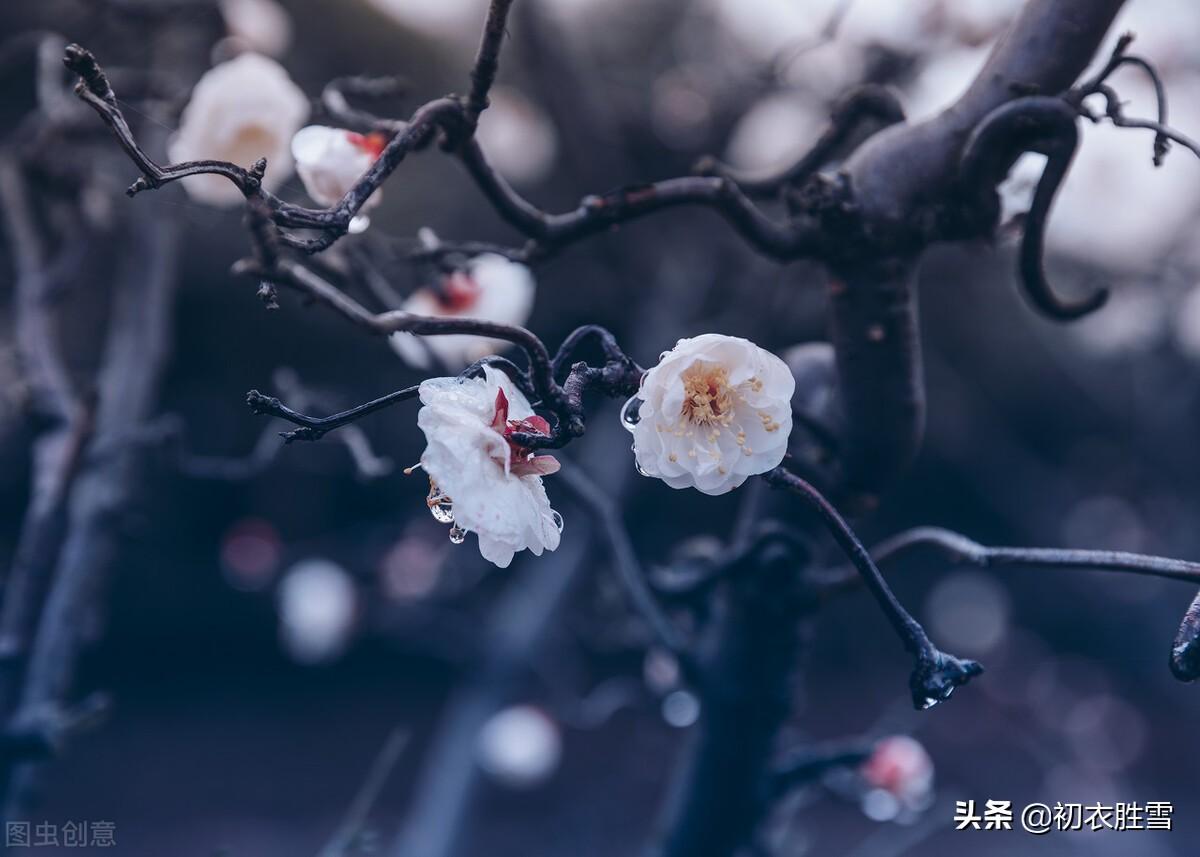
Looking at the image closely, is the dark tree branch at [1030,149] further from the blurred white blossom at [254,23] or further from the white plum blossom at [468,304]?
the blurred white blossom at [254,23]

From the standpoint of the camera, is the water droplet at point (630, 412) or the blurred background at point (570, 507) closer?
the water droplet at point (630, 412)

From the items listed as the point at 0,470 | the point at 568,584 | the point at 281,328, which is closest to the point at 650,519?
the point at 568,584

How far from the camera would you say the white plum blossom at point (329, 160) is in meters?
0.69

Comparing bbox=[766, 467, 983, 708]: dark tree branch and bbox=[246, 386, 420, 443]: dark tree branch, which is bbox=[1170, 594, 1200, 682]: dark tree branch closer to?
bbox=[766, 467, 983, 708]: dark tree branch

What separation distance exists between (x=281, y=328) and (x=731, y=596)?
2.48 meters

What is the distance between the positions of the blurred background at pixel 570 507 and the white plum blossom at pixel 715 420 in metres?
1.01

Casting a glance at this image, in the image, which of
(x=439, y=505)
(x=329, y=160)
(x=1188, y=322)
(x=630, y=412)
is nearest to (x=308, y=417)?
(x=439, y=505)

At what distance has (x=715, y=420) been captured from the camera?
1.70 feet

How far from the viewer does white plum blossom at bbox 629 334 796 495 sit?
49 centimetres

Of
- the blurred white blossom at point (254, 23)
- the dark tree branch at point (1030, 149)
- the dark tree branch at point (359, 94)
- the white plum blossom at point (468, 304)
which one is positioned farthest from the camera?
the blurred white blossom at point (254, 23)

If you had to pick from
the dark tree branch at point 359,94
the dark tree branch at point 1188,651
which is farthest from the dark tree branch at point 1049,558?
the dark tree branch at point 359,94

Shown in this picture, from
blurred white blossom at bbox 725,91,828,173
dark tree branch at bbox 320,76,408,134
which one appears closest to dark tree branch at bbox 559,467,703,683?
dark tree branch at bbox 320,76,408,134

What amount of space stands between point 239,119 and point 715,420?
0.63m

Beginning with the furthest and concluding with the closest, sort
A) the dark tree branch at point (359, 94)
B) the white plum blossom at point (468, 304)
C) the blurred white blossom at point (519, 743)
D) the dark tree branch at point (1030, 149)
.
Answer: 1. the blurred white blossom at point (519, 743)
2. the white plum blossom at point (468, 304)
3. the dark tree branch at point (359, 94)
4. the dark tree branch at point (1030, 149)
